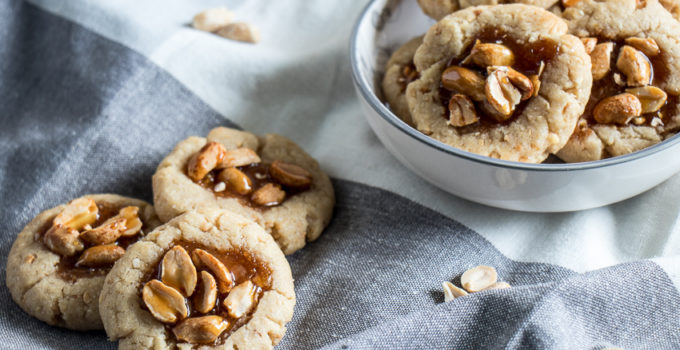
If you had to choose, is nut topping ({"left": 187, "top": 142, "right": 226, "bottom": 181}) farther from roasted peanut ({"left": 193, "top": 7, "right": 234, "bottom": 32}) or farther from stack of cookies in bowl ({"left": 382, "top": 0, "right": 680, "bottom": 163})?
roasted peanut ({"left": 193, "top": 7, "right": 234, "bottom": 32})

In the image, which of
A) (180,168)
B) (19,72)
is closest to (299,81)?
(180,168)

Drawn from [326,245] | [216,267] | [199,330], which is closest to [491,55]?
[326,245]

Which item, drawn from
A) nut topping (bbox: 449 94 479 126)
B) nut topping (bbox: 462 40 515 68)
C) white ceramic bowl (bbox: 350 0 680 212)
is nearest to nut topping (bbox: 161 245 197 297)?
white ceramic bowl (bbox: 350 0 680 212)

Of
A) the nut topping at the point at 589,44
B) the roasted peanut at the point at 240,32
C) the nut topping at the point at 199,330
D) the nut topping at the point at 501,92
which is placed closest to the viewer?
the nut topping at the point at 199,330

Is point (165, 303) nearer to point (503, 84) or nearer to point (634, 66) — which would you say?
point (503, 84)

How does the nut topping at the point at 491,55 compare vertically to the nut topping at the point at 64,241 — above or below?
above

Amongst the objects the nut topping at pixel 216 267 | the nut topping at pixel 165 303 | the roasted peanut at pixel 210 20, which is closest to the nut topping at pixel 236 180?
Answer: the nut topping at pixel 216 267

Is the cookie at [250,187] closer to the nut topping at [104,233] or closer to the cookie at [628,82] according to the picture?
the nut topping at [104,233]
